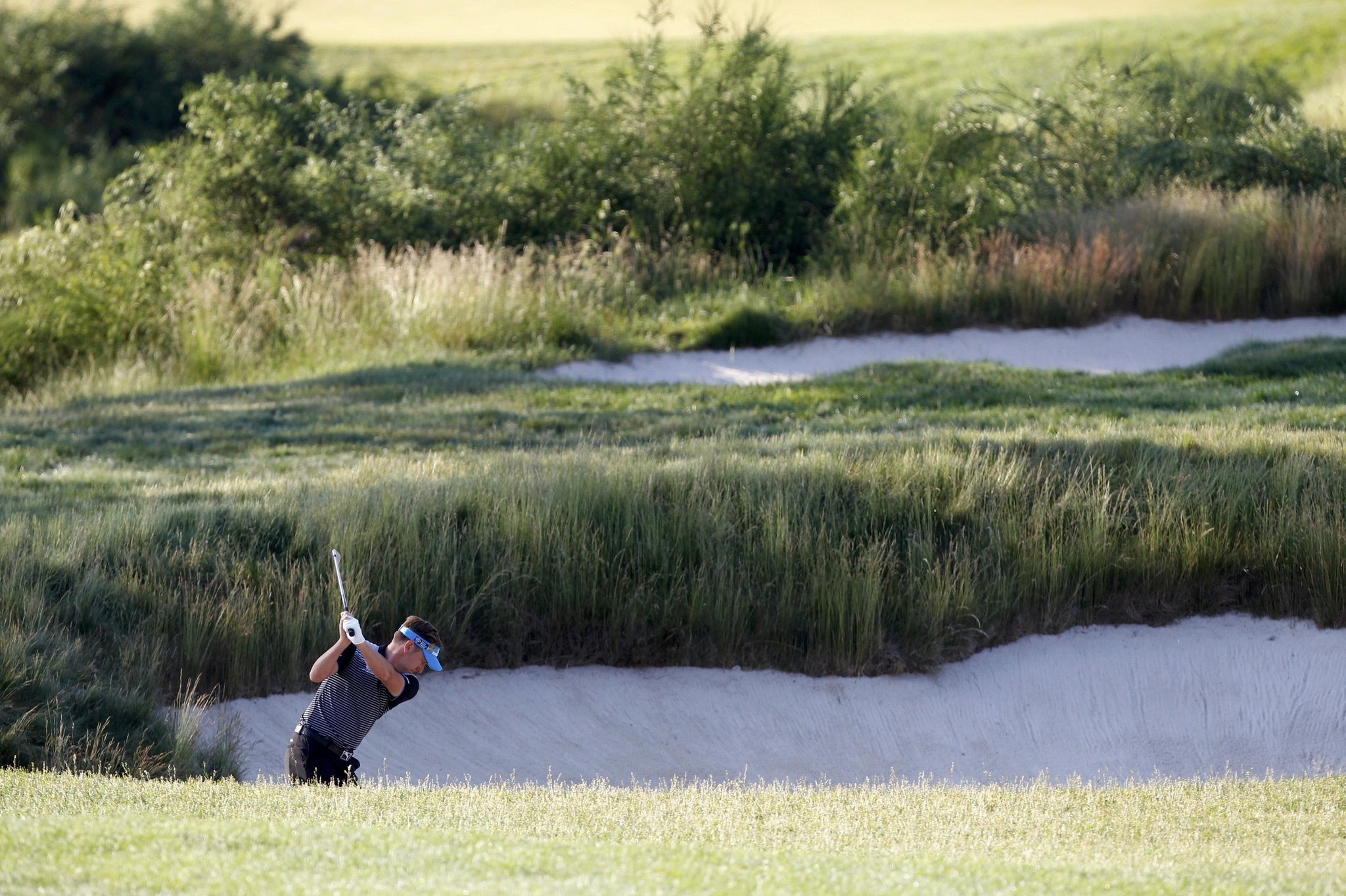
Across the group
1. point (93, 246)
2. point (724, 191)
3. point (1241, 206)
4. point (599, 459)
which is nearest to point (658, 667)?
point (599, 459)

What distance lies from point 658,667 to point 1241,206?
13768 mm

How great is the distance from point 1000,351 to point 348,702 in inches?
503

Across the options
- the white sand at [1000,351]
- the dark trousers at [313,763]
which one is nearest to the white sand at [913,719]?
the dark trousers at [313,763]

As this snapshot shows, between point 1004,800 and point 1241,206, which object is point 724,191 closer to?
point 1241,206

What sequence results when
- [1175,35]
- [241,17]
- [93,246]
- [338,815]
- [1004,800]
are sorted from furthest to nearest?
1. [1175,35]
2. [241,17]
3. [93,246]
4. [1004,800]
5. [338,815]

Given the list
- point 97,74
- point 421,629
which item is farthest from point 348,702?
point 97,74

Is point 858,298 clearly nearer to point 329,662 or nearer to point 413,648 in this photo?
Result: point 413,648

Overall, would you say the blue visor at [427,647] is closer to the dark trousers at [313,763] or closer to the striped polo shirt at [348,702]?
the striped polo shirt at [348,702]

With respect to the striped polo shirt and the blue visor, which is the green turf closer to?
the striped polo shirt

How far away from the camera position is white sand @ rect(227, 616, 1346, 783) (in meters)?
8.33

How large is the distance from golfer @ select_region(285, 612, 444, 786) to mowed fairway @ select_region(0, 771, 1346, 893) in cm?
74

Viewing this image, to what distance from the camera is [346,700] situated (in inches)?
258

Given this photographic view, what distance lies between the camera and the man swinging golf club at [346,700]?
640 centimetres

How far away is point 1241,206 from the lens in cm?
1925
